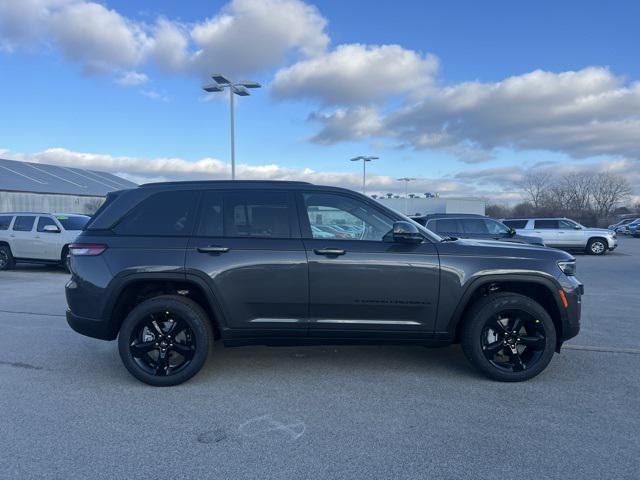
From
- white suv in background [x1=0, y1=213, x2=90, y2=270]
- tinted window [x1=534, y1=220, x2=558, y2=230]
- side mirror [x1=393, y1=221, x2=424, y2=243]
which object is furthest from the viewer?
tinted window [x1=534, y1=220, x2=558, y2=230]

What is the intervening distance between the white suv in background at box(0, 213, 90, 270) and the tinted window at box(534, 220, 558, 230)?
17.7 metres

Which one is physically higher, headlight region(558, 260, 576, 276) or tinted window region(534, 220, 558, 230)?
tinted window region(534, 220, 558, 230)

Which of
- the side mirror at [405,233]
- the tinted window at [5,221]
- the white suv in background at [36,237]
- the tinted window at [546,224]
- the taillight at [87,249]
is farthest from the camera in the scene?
the tinted window at [546,224]

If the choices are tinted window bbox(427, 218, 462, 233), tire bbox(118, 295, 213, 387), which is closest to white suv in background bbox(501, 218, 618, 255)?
tinted window bbox(427, 218, 462, 233)

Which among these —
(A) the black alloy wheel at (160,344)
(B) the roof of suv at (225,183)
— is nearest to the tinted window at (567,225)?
(B) the roof of suv at (225,183)

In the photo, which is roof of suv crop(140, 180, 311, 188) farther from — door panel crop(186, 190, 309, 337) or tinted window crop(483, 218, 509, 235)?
tinted window crop(483, 218, 509, 235)

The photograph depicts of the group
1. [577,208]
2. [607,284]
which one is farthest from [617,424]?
[577,208]

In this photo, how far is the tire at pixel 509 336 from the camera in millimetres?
4340

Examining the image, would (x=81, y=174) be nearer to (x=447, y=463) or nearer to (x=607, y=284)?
(x=607, y=284)

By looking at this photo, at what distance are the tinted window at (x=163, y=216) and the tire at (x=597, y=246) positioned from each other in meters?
19.7

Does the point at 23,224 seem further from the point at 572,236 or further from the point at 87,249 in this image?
the point at 572,236

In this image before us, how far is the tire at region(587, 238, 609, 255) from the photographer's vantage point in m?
19.8

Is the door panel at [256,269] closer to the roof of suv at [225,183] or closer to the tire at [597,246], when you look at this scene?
the roof of suv at [225,183]

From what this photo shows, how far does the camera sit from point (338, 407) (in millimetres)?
3918
